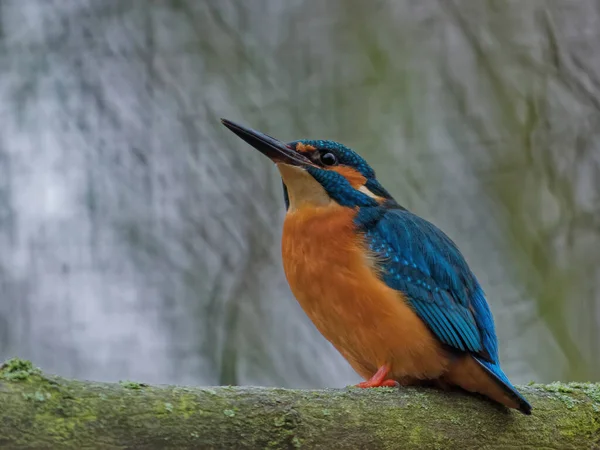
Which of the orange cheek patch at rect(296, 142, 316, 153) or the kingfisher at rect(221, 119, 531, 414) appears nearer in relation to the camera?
the kingfisher at rect(221, 119, 531, 414)

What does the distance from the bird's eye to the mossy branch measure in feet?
3.17

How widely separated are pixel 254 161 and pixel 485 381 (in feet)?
8.69

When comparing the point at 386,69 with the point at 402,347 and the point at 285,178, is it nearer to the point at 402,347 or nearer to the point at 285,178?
the point at 285,178

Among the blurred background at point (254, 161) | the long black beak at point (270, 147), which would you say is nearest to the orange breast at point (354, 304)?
the long black beak at point (270, 147)

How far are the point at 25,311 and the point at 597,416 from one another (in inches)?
126

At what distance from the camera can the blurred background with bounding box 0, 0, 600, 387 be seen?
13.9 feet

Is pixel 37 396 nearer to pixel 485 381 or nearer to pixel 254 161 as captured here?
pixel 485 381

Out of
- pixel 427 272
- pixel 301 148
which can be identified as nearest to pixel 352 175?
pixel 301 148

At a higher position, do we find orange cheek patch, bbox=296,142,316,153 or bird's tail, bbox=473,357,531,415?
orange cheek patch, bbox=296,142,316,153

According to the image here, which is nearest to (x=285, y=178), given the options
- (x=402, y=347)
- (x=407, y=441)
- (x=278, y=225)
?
(x=402, y=347)

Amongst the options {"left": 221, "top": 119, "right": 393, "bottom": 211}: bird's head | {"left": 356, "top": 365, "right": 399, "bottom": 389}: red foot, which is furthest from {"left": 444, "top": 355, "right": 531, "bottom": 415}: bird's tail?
{"left": 221, "top": 119, "right": 393, "bottom": 211}: bird's head

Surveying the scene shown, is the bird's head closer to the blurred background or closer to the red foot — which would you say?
the red foot

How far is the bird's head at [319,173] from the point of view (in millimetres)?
2736

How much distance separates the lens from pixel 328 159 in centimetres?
283
